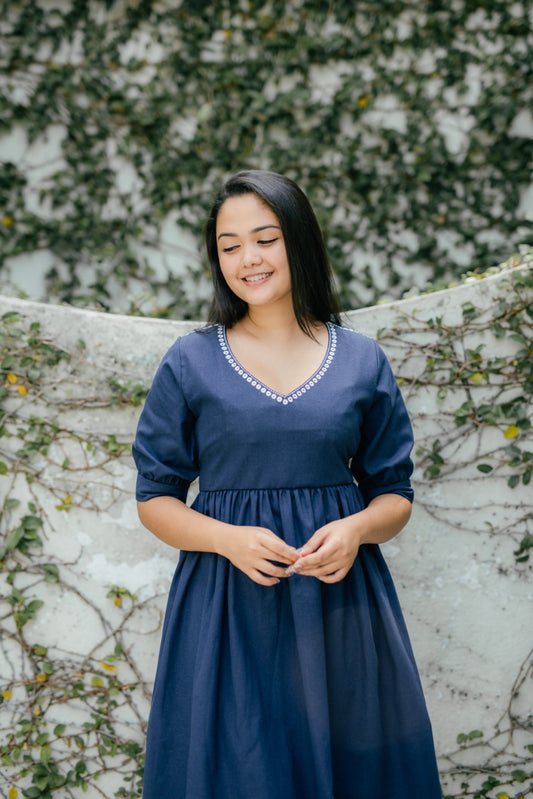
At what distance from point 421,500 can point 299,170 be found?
1870 millimetres

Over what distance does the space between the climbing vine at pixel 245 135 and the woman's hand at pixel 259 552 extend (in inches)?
81.8

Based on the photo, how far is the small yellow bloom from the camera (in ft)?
6.83

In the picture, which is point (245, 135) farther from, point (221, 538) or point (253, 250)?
point (221, 538)

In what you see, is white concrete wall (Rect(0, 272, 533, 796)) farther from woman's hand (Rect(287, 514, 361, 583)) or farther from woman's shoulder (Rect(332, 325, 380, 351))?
woman's hand (Rect(287, 514, 361, 583))

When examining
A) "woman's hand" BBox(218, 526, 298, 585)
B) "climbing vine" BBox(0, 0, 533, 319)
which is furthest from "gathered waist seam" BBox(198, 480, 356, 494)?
"climbing vine" BBox(0, 0, 533, 319)

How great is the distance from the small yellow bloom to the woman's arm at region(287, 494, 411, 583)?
673 millimetres

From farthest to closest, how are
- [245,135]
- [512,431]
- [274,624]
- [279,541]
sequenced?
[245,135]
[512,431]
[274,624]
[279,541]

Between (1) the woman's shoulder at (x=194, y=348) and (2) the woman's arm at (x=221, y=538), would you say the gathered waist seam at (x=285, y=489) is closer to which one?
(2) the woman's arm at (x=221, y=538)

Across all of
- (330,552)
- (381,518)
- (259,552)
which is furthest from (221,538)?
(381,518)

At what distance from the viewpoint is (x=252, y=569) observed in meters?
1.38

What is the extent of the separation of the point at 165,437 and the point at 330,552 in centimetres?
42

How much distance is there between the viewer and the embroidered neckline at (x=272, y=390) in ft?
4.88

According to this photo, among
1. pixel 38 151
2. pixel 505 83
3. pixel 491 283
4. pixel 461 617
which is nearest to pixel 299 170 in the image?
pixel 505 83

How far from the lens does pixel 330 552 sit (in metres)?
1.37
